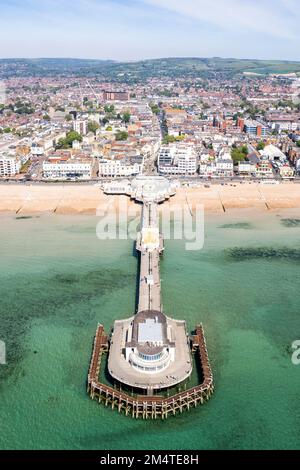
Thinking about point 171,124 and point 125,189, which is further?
point 171,124

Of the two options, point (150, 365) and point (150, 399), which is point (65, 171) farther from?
point (150, 399)

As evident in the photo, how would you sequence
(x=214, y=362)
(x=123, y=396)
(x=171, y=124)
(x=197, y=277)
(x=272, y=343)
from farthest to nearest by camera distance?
1. (x=171, y=124)
2. (x=197, y=277)
3. (x=272, y=343)
4. (x=214, y=362)
5. (x=123, y=396)

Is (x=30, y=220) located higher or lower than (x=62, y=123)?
lower

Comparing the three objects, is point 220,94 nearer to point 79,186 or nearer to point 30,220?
point 79,186

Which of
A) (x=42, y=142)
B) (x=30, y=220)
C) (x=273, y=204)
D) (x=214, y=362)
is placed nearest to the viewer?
(x=214, y=362)

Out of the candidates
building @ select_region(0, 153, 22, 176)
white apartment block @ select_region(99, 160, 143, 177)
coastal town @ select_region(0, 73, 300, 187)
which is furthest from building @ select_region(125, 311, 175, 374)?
building @ select_region(0, 153, 22, 176)

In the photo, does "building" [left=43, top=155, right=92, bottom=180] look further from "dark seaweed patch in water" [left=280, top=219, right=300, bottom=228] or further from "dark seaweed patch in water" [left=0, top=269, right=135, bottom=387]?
"dark seaweed patch in water" [left=0, top=269, right=135, bottom=387]
